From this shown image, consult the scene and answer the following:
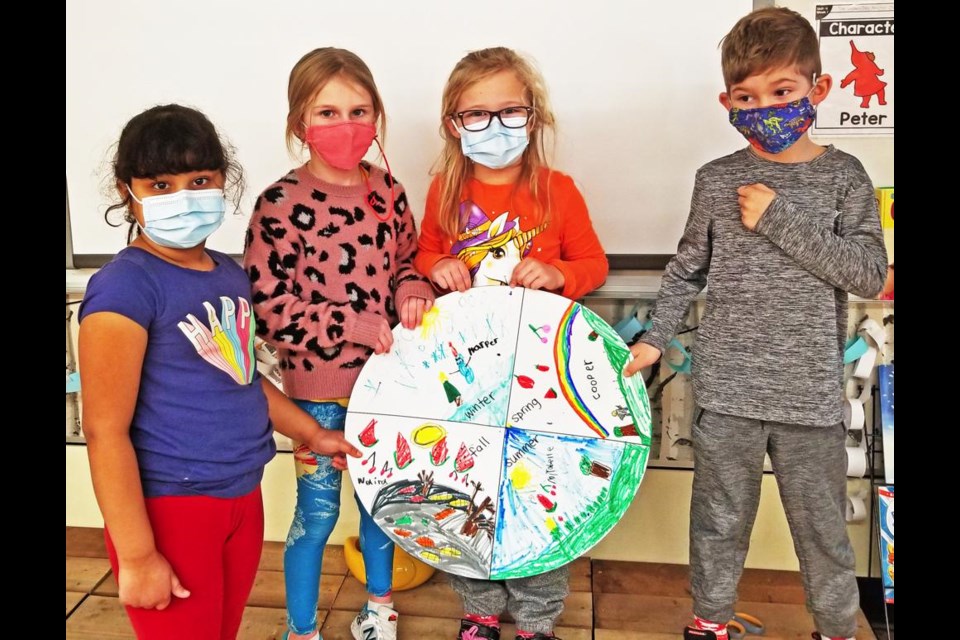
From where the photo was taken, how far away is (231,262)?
5.00 feet

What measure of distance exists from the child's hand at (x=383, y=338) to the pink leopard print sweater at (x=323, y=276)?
0.02m

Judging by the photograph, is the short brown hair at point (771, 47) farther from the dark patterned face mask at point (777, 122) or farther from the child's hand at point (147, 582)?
the child's hand at point (147, 582)

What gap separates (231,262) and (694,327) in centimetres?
137

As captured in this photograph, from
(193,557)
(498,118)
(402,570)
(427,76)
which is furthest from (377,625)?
(427,76)

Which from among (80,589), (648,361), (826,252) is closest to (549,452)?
(648,361)

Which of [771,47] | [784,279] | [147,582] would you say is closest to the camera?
[147,582]

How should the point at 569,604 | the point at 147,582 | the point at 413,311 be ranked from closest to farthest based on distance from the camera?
the point at 147,582 < the point at 413,311 < the point at 569,604

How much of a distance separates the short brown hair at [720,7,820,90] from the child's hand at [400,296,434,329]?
2.87ft

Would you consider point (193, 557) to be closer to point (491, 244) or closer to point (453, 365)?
point (453, 365)

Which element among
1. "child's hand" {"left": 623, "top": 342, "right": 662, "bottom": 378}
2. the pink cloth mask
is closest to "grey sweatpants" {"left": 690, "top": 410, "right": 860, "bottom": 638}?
"child's hand" {"left": 623, "top": 342, "right": 662, "bottom": 378}

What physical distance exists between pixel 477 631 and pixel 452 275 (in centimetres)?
94

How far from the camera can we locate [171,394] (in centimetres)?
133

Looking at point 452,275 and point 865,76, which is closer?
point 452,275
